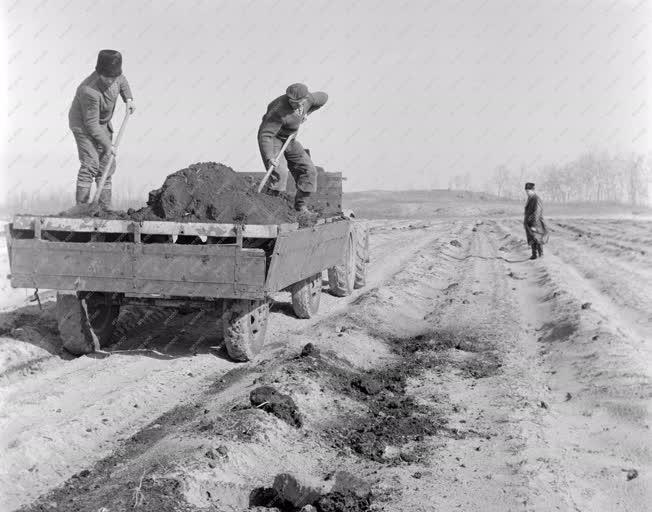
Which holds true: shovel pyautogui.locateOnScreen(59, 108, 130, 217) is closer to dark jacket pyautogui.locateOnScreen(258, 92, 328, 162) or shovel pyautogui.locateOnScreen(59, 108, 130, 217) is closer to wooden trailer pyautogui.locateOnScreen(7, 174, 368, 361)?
wooden trailer pyautogui.locateOnScreen(7, 174, 368, 361)

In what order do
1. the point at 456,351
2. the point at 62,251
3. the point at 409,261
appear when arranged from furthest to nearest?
1. the point at 409,261
2. the point at 456,351
3. the point at 62,251

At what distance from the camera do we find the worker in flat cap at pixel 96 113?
308 inches

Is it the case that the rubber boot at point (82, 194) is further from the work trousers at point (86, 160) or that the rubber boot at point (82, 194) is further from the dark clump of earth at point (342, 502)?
the dark clump of earth at point (342, 502)

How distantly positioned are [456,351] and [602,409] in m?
2.25

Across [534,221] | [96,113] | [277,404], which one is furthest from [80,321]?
[534,221]

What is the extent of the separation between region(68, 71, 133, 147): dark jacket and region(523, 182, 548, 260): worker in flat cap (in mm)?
11225

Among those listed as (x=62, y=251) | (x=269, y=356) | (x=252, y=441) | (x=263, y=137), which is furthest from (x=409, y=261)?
(x=252, y=441)

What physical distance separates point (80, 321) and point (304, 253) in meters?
2.27

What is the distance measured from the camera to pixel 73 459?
4.45m

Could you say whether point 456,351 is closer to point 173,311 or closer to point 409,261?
point 173,311

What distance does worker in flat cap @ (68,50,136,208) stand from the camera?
7.82 meters

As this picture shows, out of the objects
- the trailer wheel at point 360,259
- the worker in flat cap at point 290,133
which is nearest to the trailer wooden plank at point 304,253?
the worker in flat cap at point 290,133

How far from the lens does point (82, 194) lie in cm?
797

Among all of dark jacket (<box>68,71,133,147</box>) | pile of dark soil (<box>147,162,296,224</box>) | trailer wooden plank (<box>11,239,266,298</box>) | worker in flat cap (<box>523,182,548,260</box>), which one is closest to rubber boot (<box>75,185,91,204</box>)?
dark jacket (<box>68,71,133,147</box>)
